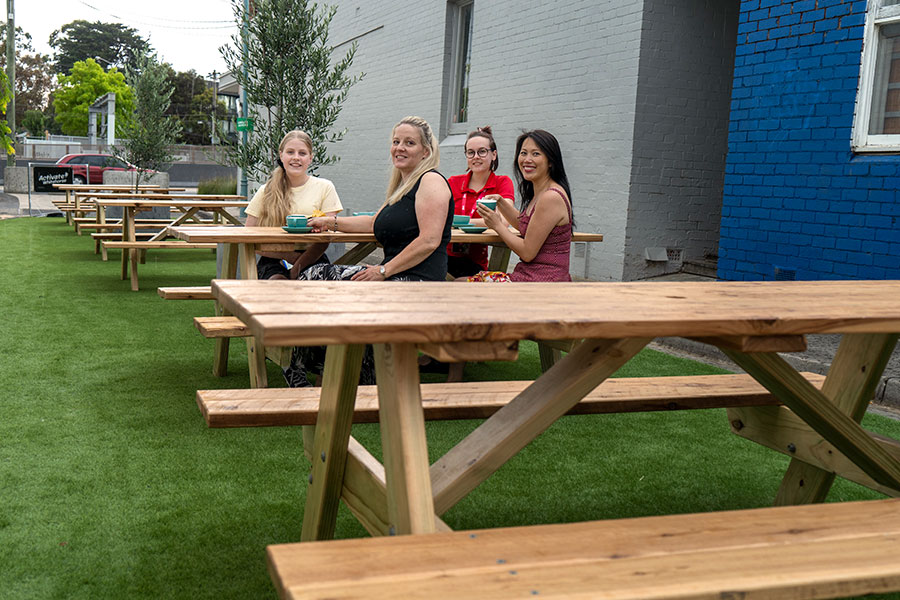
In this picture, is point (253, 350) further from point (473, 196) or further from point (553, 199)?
point (473, 196)

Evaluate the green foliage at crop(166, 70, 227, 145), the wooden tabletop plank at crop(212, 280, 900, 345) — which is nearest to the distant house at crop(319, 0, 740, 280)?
the wooden tabletop plank at crop(212, 280, 900, 345)

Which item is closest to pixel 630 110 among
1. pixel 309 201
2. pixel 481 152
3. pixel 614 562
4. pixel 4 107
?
pixel 481 152

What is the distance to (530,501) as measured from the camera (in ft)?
10.6

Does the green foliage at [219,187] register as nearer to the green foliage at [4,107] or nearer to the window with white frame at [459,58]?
the green foliage at [4,107]

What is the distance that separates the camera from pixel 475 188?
5.94m

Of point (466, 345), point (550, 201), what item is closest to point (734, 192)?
point (550, 201)

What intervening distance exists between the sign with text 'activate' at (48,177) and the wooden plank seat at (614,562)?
19976 mm

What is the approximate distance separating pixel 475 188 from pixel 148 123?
39.2ft

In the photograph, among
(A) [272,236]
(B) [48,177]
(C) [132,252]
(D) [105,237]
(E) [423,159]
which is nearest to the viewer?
(E) [423,159]

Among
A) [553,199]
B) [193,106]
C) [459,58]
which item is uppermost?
[193,106]

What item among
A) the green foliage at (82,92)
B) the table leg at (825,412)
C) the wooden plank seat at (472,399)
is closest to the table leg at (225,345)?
the wooden plank seat at (472,399)

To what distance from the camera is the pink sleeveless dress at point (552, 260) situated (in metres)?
4.55

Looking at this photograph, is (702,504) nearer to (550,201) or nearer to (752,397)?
(752,397)

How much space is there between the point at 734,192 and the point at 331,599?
19.6 feet
